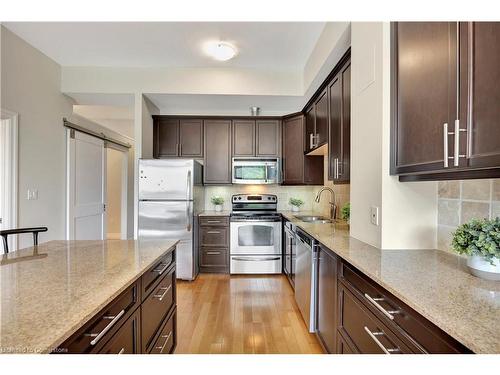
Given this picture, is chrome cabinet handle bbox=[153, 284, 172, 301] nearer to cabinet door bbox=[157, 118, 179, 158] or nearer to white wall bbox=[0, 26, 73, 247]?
white wall bbox=[0, 26, 73, 247]

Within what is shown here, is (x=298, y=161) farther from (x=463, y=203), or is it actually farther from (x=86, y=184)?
(x=86, y=184)

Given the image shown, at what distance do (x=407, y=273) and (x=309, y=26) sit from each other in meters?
2.40

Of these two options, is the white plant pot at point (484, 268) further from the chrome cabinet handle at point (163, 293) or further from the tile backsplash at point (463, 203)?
the chrome cabinet handle at point (163, 293)

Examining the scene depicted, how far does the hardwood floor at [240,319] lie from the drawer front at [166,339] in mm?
209

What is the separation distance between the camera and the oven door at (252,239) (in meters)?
3.84

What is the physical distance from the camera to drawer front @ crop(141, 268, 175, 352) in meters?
1.39

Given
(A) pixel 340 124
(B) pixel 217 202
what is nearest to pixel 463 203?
(A) pixel 340 124

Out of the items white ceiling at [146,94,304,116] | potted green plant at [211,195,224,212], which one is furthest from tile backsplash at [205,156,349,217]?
white ceiling at [146,94,304,116]

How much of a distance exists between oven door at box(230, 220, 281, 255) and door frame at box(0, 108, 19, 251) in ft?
8.06

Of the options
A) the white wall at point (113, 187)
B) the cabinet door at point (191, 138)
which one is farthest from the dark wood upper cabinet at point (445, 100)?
the white wall at point (113, 187)

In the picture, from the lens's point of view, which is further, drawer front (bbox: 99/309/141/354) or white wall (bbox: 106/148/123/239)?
white wall (bbox: 106/148/123/239)

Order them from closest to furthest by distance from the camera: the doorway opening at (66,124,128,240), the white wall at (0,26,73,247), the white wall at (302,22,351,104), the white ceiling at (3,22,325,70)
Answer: the white wall at (302,22,351,104)
the white ceiling at (3,22,325,70)
the white wall at (0,26,73,247)
the doorway opening at (66,124,128,240)
